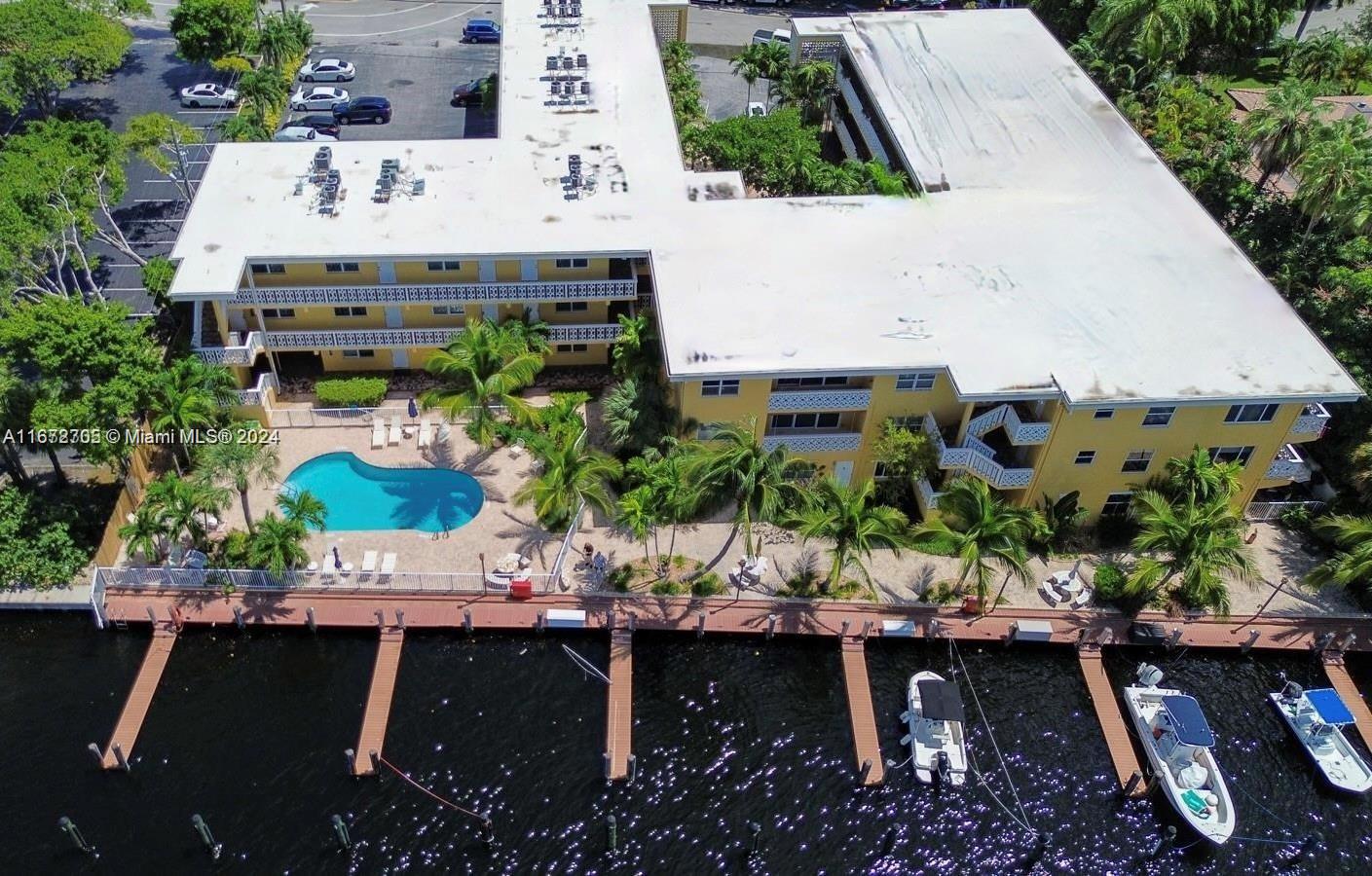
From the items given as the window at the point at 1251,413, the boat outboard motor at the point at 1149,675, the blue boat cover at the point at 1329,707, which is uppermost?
the window at the point at 1251,413

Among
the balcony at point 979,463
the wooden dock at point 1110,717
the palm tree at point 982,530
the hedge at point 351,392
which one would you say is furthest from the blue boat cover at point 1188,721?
the hedge at point 351,392

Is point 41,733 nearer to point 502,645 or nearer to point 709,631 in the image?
point 502,645

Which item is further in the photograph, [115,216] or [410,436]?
[115,216]

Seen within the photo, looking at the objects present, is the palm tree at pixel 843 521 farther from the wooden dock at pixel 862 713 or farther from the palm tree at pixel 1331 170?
the palm tree at pixel 1331 170

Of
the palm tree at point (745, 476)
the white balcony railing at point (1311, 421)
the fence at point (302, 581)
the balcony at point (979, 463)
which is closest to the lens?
the palm tree at point (745, 476)

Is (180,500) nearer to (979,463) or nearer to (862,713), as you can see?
(862,713)

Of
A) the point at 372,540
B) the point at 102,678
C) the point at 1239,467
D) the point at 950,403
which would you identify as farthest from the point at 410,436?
the point at 1239,467
